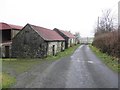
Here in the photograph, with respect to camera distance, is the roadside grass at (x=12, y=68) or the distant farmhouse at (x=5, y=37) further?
the distant farmhouse at (x=5, y=37)

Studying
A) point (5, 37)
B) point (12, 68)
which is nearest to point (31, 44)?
point (5, 37)

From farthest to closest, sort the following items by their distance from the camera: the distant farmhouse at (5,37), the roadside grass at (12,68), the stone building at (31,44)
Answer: the distant farmhouse at (5,37), the stone building at (31,44), the roadside grass at (12,68)

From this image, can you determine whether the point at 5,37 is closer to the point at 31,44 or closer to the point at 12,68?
the point at 31,44

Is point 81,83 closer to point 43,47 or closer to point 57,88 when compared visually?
point 57,88

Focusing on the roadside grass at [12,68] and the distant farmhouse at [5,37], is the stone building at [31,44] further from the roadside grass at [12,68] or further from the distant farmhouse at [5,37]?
the roadside grass at [12,68]

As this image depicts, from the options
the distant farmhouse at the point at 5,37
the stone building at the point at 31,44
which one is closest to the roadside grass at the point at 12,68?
the stone building at the point at 31,44

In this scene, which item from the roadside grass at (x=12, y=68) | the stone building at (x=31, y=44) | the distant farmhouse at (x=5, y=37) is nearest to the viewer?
the roadside grass at (x=12, y=68)

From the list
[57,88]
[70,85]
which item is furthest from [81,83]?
[57,88]

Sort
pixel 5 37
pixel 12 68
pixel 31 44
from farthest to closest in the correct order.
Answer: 1. pixel 5 37
2. pixel 31 44
3. pixel 12 68

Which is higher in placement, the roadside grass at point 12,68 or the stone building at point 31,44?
the stone building at point 31,44

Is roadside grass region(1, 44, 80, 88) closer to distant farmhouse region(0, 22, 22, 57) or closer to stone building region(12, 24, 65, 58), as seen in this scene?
stone building region(12, 24, 65, 58)

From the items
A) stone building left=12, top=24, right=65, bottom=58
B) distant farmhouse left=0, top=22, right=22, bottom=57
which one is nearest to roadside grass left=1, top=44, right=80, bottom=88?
stone building left=12, top=24, right=65, bottom=58

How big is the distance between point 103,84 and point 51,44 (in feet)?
69.6

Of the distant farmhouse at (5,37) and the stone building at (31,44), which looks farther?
the distant farmhouse at (5,37)
